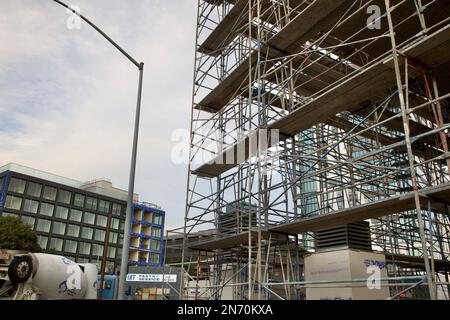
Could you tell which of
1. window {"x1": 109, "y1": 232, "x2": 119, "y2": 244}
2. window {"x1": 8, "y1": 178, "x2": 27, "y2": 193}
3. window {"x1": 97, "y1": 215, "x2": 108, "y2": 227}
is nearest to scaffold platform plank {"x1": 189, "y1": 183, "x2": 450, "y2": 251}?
window {"x1": 8, "y1": 178, "x2": 27, "y2": 193}

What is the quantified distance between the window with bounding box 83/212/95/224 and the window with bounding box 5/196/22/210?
13286 millimetres

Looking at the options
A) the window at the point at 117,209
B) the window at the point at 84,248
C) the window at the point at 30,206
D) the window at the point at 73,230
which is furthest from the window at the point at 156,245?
the window at the point at 30,206

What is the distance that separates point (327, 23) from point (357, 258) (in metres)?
7.78

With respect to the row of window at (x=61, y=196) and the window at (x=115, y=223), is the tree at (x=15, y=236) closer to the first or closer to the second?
the row of window at (x=61, y=196)

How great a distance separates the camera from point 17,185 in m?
65.1

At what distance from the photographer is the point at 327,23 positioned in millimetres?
12836

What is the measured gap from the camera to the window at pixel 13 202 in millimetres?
62756

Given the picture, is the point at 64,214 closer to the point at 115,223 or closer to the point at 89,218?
the point at 89,218

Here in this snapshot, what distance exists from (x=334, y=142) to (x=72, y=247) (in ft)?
220

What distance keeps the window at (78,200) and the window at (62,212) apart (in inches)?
96.6

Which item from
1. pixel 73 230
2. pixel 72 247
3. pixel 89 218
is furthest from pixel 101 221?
A: pixel 72 247

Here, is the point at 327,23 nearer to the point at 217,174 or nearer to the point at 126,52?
the point at 126,52
